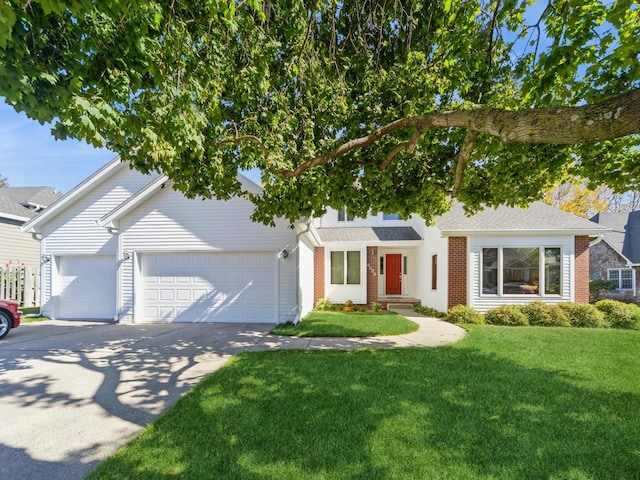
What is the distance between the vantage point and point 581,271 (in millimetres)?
11438

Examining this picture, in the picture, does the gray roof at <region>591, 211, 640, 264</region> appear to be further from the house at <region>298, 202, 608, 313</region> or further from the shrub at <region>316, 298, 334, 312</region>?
the shrub at <region>316, 298, 334, 312</region>

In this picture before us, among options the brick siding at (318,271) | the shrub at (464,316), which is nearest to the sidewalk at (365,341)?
the shrub at (464,316)

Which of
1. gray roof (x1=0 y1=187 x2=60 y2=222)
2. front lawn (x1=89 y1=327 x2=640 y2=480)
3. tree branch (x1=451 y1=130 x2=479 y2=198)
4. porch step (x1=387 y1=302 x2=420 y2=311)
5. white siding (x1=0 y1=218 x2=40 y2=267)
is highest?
gray roof (x1=0 y1=187 x2=60 y2=222)

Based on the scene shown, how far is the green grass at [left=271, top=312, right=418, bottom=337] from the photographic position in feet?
28.5

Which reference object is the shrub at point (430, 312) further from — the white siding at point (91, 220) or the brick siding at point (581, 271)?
the white siding at point (91, 220)

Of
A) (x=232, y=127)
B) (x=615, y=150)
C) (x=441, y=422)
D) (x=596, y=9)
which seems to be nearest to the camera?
(x=441, y=422)

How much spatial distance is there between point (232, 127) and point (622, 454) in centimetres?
716

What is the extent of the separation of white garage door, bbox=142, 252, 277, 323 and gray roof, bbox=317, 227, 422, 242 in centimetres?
502

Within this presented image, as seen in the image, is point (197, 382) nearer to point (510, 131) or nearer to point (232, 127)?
point (232, 127)

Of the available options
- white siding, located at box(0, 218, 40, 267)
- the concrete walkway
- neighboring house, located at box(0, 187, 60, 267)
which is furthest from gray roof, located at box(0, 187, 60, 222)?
the concrete walkway

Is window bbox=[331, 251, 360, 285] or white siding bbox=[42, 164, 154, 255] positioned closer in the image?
white siding bbox=[42, 164, 154, 255]

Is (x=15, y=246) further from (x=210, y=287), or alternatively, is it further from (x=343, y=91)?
(x=343, y=91)

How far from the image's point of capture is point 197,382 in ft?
16.9

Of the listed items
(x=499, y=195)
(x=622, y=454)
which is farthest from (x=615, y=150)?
(x=622, y=454)
